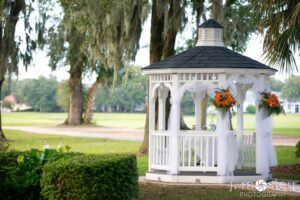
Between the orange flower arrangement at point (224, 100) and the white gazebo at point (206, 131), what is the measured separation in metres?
0.22

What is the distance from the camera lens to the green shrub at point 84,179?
999 cm

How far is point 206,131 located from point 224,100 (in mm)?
837

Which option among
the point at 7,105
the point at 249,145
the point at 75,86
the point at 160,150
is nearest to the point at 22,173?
the point at 160,150

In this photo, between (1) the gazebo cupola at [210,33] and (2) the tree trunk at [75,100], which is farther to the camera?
(2) the tree trunk at [75,100]

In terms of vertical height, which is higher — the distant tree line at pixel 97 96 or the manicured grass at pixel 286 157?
the distant tree line at pixel 97 96

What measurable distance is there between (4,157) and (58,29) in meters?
33.4

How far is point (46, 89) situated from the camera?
5094 inches

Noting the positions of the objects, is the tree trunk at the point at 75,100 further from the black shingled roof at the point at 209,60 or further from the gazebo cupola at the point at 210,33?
the black shingled roof at the point at 209,60

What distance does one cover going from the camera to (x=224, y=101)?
48.2 feet

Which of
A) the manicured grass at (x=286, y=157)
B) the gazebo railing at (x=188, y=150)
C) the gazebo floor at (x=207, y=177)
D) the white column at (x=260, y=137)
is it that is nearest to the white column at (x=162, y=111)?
the gazebo railing at (x=188, y=150)

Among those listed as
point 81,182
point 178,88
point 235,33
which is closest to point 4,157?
point 81,182

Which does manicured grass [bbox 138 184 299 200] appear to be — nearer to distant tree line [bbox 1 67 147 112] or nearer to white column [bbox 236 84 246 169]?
white column [bbox 236 84 246 169]

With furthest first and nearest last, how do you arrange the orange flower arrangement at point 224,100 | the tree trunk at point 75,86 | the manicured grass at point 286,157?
the tree trunk at point 75,86 → the manicured grass at point 286,157 → the orange flower arrangement at point 224,100

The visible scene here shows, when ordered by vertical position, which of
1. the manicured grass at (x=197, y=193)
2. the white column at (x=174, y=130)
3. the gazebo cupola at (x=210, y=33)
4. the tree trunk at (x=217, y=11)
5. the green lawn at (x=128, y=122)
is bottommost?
the manicured grass at (x=197, y=193)
